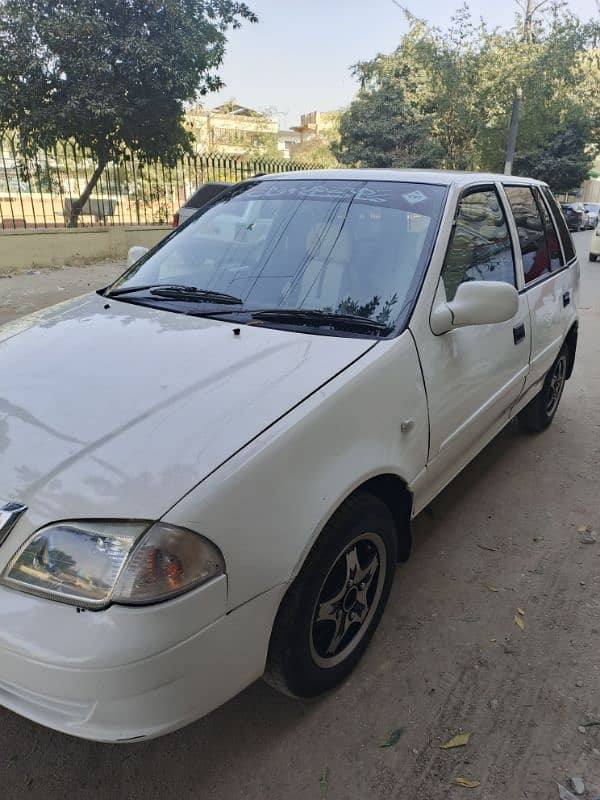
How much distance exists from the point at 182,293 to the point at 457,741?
207 centimetres

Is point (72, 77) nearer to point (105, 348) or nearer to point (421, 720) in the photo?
point (105, 348)

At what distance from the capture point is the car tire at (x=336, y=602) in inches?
73.0

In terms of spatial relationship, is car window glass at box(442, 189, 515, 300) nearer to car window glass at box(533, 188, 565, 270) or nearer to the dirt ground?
car window glass at box(533, 188, 565, 270)

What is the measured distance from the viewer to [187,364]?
2.07 meters

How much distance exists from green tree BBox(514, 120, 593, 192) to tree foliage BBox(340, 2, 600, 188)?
40.2 inches

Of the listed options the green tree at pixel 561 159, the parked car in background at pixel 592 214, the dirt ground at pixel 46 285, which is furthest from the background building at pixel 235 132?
the dirt ground at pixel 46 285

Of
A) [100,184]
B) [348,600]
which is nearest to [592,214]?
[100,184]

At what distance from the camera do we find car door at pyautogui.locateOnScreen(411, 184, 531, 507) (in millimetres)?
2471

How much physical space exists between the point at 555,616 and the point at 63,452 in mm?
2198

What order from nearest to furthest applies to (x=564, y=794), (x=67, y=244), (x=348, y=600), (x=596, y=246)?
(x=564, y=794)
(x=348, y=600)
(x=67, y=244)
(x=596, y=246)

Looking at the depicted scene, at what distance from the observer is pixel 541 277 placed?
146 inches

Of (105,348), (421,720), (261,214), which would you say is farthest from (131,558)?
(261,214)

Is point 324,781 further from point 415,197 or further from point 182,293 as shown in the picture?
point 415,197

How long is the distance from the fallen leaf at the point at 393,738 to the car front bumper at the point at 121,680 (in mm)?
720
